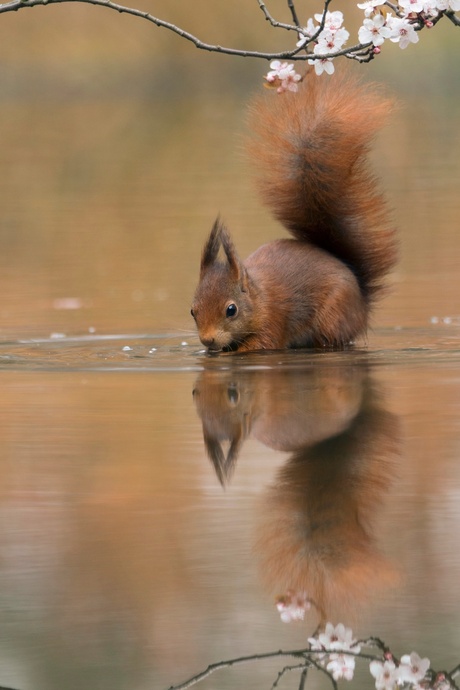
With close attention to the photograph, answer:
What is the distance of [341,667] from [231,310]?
470 centimetres

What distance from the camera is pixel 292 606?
352cm

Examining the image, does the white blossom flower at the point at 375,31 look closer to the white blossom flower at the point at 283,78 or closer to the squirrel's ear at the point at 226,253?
the white blossom flower at the point at 283,78

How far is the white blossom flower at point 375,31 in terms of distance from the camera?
5820 millimetres

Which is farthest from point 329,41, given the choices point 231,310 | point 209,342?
point 231,310

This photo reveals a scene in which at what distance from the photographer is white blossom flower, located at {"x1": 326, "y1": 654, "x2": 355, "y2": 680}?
10.3 ft

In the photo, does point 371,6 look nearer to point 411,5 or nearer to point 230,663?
point 411,5

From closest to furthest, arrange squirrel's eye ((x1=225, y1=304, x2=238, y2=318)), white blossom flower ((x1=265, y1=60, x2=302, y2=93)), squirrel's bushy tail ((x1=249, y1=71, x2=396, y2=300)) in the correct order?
white blossom flower ((x1=265, y1=60, x2=302, y2=93)) → squirrel's eye ((x1=225, y1=304, x2=238, y2=318)) → squirrel's bushy tail ((x1=249, y1=71, x2=396, y2=300))

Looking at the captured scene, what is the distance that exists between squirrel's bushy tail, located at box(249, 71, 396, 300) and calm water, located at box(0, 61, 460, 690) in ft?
1.48

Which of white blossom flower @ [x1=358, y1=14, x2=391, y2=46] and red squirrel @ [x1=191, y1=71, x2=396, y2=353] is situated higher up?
white blossom flower @ [x1=358, y1=14, x2=391, y2=46]

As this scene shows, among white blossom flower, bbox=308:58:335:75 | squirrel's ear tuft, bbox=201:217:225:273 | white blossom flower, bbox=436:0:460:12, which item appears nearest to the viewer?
white blossom flower, bbox=436:0:460:12

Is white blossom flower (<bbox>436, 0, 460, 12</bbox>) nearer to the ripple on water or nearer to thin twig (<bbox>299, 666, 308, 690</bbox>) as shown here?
the ripple on water

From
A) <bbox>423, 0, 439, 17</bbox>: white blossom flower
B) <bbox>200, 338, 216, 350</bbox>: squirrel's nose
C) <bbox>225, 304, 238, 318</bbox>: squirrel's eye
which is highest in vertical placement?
<bbox>423, 0, 439, 17</bbox>: white blossom flower

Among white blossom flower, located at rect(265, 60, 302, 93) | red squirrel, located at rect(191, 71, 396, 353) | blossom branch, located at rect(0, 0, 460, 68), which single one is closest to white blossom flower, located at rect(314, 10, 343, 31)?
blossom branch, located at rect(0, 0, 460, 68)

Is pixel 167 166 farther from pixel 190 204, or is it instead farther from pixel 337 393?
pixel 337 393
